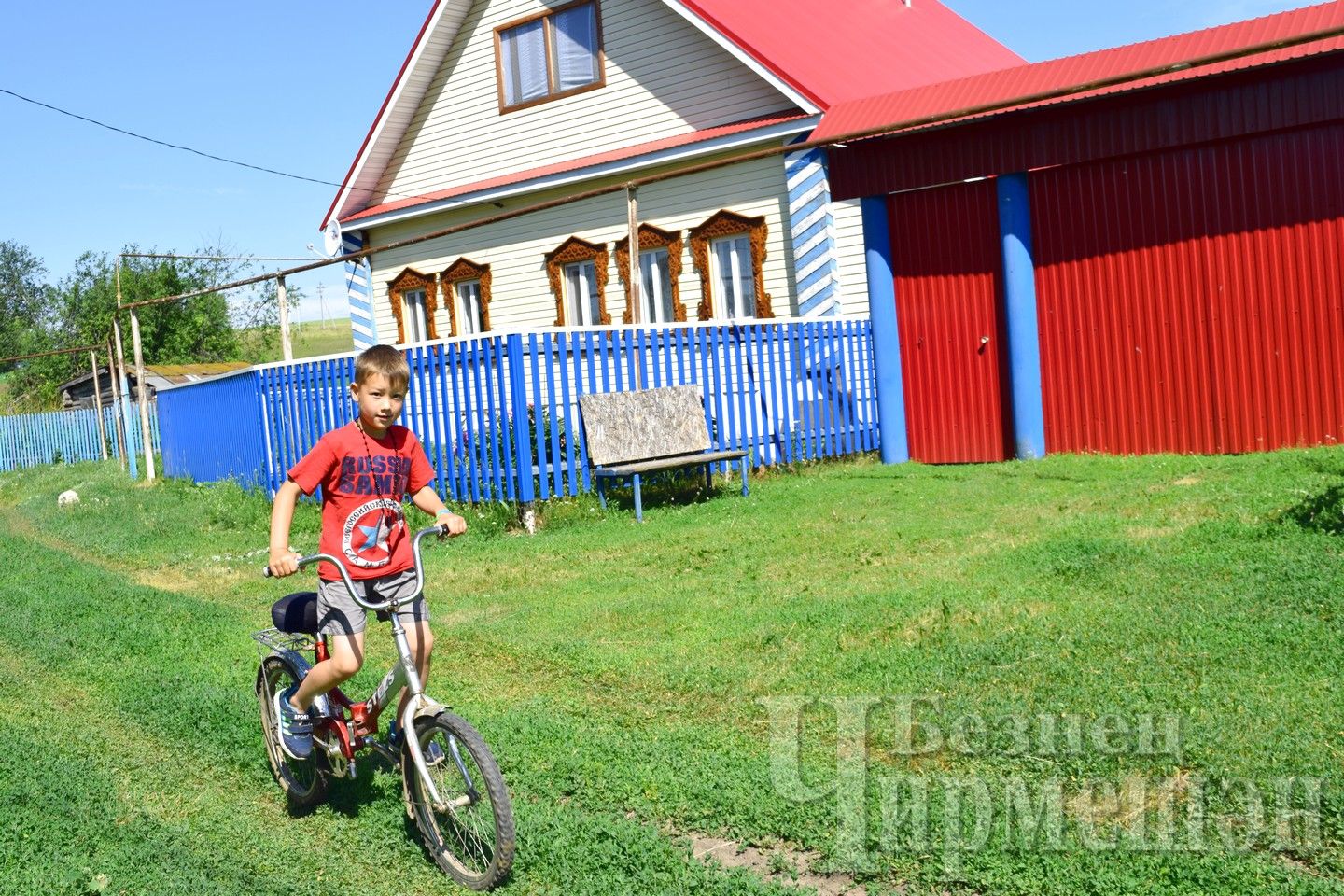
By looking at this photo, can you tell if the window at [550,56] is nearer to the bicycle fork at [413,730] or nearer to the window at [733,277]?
the window at [733,277]

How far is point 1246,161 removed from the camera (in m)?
12.0

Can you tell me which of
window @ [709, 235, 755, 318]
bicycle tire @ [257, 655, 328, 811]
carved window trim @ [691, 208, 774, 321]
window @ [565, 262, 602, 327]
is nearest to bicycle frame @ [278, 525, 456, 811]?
bicycle tire @ [257, 655, 328, 811]

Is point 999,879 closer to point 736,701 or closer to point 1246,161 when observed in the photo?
point 736,701

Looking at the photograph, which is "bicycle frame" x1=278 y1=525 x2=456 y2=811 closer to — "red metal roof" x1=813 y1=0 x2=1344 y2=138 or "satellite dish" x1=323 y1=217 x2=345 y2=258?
"red metal roof" x1=813 y1=0 x2=1344 y2=138

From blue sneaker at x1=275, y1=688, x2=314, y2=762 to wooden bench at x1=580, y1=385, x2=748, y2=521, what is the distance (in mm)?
6599

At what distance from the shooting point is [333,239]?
22.2 metres

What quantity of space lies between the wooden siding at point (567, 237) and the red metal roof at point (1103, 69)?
2.15 metres

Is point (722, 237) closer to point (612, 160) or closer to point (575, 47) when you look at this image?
point (612, 160)

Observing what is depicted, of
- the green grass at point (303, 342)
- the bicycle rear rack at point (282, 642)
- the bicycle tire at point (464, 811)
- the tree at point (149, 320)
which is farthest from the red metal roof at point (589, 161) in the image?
the tree at point (149, 320)

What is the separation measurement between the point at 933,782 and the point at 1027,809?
15.1 inches

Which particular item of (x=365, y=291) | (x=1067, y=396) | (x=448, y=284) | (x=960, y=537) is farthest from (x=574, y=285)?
(x=960, y=537)

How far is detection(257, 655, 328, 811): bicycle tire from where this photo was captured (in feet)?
17.0

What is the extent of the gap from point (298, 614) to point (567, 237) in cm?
1506

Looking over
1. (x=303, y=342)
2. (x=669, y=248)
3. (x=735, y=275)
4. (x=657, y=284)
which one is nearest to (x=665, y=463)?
(x=735, y=275)
